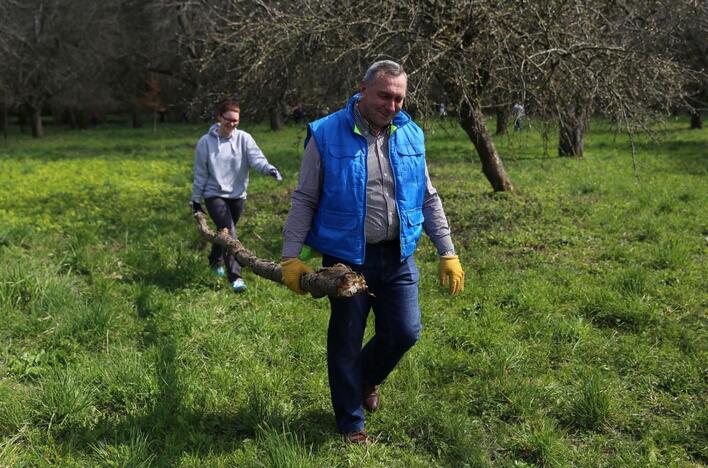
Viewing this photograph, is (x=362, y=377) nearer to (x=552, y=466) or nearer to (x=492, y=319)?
(x=552, y=466)

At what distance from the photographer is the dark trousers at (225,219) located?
557 centimetres

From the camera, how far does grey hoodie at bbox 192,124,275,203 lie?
18.5 ft

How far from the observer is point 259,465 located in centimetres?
284

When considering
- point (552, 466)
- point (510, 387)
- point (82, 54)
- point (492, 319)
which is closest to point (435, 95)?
point (492, 319)

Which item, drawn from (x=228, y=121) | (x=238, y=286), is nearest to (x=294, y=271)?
(x=238, y=286)

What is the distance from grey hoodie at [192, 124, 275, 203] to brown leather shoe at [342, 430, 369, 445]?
303 cm

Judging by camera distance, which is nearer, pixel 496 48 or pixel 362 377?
pixel 362 377

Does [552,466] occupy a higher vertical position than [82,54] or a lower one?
lower

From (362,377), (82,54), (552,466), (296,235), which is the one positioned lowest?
(552,466)

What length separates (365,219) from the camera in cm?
290

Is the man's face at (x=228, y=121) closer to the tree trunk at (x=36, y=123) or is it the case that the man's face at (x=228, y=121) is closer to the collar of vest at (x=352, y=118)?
the collar of vest at (x=352, y=118)

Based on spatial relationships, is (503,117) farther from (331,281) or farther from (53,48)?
(53,48)

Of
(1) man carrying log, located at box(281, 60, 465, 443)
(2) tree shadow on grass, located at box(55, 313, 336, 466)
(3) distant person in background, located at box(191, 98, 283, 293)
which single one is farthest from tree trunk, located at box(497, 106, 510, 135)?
(2) tree shadow on grass, located at box(55, 313, 336, 466)

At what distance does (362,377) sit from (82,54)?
29.8m
